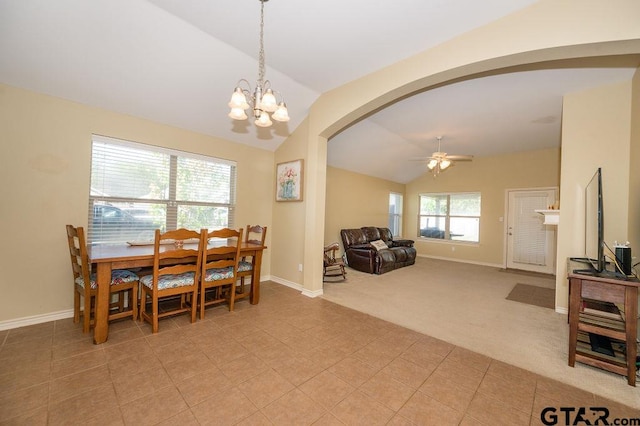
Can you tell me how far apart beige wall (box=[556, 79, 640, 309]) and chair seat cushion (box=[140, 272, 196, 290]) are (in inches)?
186

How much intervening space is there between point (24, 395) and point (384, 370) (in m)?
2.47

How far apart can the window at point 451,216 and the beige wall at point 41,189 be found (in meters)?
7.82

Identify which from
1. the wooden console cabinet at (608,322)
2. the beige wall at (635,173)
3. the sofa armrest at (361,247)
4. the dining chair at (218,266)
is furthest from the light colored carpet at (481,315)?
the dining chair at (218,266)

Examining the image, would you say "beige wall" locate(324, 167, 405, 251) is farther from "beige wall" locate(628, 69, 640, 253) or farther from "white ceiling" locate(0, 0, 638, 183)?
"beige wall" locate(628, 69, 640, 253)

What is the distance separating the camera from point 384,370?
2.02 m

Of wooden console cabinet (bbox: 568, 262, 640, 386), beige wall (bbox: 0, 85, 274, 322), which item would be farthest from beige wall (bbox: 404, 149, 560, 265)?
beige wall (bbox: 0, 85, 274, 322)

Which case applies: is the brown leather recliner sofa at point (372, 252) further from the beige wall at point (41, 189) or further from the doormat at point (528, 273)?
the beige wall at point (41, 189)

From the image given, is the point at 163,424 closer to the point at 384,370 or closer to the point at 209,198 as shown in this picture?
the point at 384,370

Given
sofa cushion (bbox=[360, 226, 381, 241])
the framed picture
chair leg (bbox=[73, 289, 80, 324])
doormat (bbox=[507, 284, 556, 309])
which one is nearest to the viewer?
chair leg (bbox=[73, 289, 80, 324])

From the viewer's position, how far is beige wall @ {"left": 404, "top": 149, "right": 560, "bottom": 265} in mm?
6027

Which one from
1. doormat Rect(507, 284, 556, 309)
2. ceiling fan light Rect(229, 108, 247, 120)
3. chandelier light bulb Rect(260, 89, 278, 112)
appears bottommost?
doormat Rect(507, 284, 556, 309)

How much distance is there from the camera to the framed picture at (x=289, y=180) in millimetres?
4055

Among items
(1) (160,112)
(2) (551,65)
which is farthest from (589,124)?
(1) (160,112)

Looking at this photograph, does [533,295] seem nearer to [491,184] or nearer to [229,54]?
[491,184]
